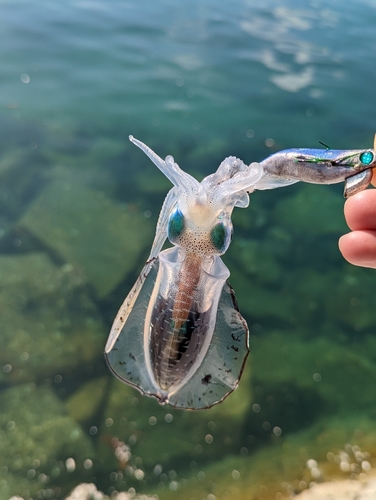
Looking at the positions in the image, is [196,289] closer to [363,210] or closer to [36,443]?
[363,210]

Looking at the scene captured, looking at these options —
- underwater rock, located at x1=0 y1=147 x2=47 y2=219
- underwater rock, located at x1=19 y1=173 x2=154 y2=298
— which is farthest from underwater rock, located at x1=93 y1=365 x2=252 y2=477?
underwater rock, located at x1=0 y1=147 x2=47 y2=219

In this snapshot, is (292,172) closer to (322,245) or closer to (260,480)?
(260,480)

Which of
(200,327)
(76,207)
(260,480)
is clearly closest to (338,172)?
(200,327)

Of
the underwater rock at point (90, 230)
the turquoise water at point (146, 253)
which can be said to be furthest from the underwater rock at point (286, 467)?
the underwater rock at point (90, 230)

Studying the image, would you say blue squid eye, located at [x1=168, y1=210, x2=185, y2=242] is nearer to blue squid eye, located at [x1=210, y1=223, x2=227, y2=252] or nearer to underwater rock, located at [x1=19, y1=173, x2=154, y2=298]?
blue squid eye, located at [x1=210, y1=223, x2=227, y2=252]

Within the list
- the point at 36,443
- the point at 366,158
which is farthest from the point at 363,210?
the point at 36,443

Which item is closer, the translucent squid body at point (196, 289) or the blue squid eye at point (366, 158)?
the blue squid eye at point (366, 158)

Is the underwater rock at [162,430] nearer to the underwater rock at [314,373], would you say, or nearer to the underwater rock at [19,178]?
the underwater rock at [314,373]
